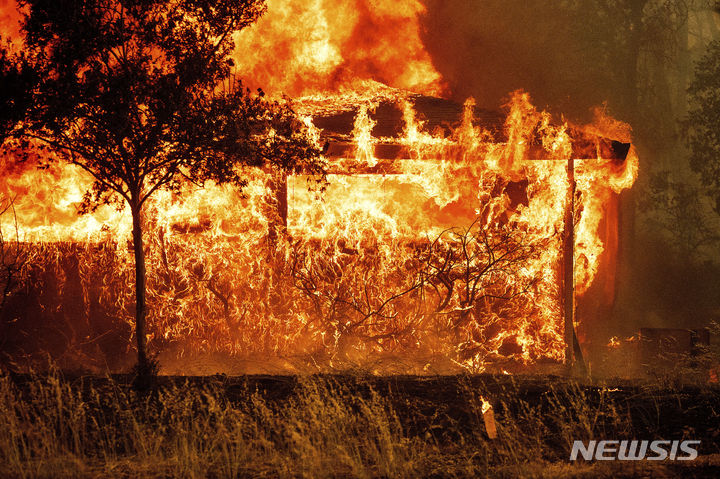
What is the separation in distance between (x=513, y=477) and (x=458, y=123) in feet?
24.0

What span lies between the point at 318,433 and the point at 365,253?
17.8ft

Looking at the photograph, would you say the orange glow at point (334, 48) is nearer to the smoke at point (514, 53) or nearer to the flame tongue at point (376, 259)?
the smoke at point (514, 53)

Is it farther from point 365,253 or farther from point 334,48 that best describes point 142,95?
point 334,48

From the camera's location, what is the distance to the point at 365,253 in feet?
36.2

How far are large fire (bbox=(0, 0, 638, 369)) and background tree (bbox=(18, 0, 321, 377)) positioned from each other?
273cm

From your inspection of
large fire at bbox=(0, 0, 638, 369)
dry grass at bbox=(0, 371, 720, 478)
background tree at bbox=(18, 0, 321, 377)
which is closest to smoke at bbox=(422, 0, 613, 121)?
large fire at bbox=(0, 0, 638, 369)

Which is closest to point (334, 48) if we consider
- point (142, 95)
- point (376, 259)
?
point (376, 259)

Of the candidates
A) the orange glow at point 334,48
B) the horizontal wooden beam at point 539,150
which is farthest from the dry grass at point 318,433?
the orange glow at point 334,48

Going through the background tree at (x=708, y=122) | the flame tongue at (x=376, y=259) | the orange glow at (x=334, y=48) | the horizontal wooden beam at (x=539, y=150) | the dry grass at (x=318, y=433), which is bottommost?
the dry grass at (x=318, y=433)

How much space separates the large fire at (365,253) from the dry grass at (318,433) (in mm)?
3470

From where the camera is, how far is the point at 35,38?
7.69 metres

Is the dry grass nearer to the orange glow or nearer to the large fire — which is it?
the large fire

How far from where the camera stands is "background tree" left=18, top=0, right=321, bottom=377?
301 inches

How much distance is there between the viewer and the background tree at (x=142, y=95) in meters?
7.63
